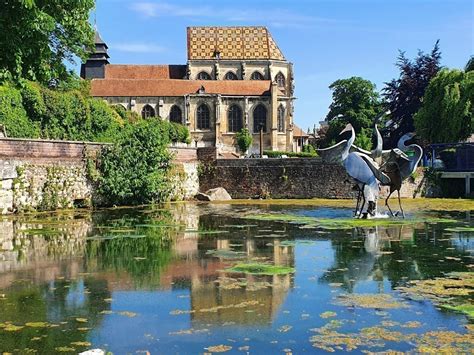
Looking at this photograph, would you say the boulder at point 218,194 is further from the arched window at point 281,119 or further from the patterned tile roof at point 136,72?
the patterned tile roof at point 136,72

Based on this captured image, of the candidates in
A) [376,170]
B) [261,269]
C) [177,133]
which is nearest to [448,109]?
[376,170]

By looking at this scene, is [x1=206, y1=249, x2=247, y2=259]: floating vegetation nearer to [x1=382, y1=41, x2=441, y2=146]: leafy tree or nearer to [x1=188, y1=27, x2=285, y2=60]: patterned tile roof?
[x1=382, y1=41, x2=441, y2=146]: leafy tree

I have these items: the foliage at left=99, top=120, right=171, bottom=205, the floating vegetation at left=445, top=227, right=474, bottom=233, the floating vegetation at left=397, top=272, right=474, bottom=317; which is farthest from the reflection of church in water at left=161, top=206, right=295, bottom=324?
the foliage at left=99, top=120, right=171, bottom=205

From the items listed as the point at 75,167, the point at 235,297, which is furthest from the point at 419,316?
the point at 75,167

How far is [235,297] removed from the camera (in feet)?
37.0

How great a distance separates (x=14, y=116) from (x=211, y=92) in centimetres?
4114

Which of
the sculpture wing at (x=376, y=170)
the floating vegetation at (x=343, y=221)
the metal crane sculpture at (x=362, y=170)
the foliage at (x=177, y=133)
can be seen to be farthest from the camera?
the foliage at (x=177, y=133)

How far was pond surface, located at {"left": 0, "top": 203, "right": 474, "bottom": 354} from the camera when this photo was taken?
28.7 feet

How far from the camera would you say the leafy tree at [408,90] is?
59344mm

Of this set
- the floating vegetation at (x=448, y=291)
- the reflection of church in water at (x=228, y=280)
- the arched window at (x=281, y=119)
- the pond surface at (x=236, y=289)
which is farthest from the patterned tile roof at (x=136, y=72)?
the floating vegetation at (x=448, y=291)

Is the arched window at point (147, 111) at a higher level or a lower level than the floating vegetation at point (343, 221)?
higher

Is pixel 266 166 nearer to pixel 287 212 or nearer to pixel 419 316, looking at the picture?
pixel 287 212

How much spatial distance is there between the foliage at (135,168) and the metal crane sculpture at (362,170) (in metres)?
12.8

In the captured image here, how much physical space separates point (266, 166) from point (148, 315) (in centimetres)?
3293
